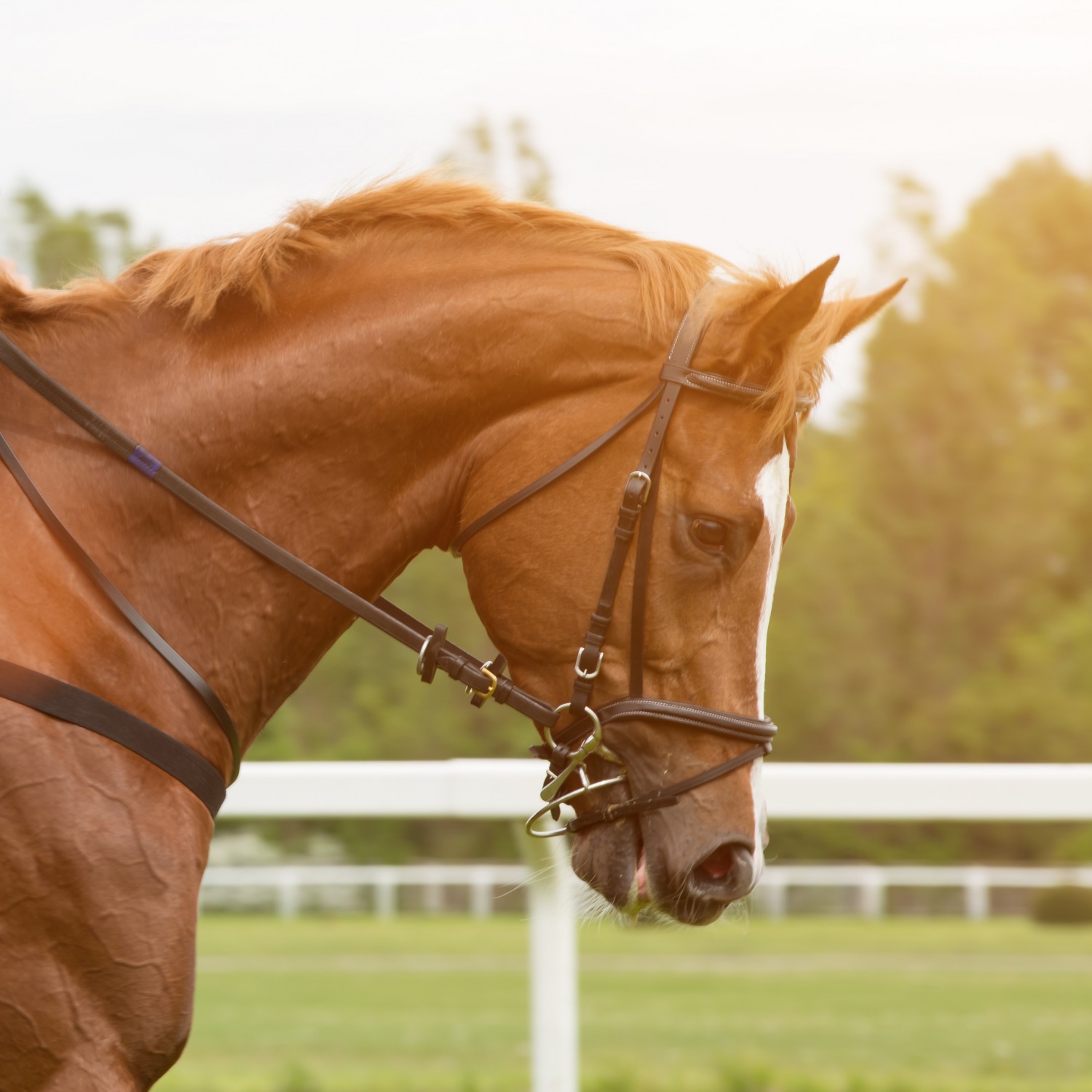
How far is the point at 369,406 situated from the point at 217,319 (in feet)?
0.99

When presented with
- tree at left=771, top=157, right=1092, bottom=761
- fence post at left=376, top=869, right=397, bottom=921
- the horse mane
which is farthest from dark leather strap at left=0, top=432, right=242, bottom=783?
tree at left=771, top=157, right=1092, bottom=761

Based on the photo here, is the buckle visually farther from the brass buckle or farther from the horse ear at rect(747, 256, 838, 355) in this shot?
the horse ear at rect(747, 256, 838, 355)

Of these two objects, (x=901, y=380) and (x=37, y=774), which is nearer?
(x=37, y=774)

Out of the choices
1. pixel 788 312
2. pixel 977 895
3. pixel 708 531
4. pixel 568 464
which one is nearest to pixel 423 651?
pixel 568 464

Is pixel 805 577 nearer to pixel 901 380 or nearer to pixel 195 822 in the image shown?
pixel 901 380

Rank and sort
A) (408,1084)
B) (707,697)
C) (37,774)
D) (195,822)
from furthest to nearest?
(408,1084) → (707,697) → (195,822) → (37,774)

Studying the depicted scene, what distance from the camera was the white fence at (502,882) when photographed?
56.7 ft

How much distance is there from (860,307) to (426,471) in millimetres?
883

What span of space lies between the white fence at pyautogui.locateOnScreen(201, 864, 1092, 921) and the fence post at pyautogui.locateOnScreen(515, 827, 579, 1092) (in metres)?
12.9

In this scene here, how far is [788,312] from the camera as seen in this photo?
2400mm

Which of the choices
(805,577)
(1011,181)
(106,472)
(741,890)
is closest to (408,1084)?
(741,890)

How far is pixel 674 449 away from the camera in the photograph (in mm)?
2414

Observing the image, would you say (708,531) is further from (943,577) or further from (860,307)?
(943,577)

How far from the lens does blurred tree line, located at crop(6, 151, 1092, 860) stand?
970 inches
